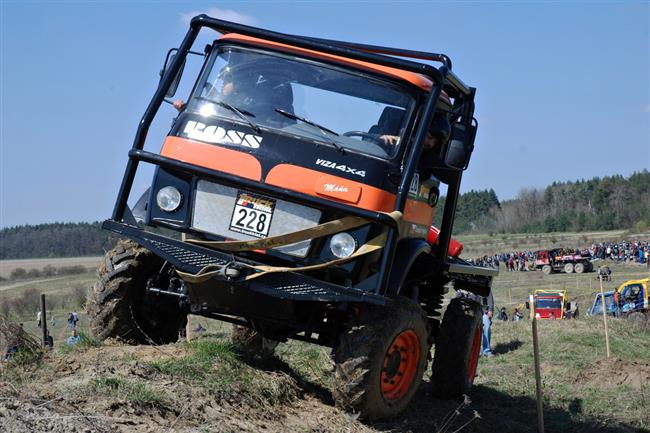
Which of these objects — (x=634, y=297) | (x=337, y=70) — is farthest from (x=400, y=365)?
(x=634, y=297)

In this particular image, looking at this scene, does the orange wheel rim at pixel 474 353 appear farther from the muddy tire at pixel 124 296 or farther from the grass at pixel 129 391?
the grass at pixel 129 391

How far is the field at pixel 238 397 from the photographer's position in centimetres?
551

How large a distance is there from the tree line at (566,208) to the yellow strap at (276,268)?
318ft

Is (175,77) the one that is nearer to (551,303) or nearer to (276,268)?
(276,268)

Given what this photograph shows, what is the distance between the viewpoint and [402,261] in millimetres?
7230

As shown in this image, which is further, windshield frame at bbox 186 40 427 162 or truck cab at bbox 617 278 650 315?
truck cab at bbox 617 278 650 315

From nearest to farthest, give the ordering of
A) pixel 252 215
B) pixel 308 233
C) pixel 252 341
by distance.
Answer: pixel 308 233 < pixel 252 215 < pixel 252 341

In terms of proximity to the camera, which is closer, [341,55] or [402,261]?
[402,261]

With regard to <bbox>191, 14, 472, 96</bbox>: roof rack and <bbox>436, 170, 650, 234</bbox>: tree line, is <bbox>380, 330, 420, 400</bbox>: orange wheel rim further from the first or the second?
<bbox>436, 170, 650, 234</bbox>: tree line

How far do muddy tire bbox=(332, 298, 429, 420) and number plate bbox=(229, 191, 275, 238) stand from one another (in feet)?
3.43

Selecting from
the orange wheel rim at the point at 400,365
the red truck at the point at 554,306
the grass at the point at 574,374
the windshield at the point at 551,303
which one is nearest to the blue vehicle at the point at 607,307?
the red truck at the point at 554,306

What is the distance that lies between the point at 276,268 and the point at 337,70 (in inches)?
75.8

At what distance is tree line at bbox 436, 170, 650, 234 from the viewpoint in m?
104

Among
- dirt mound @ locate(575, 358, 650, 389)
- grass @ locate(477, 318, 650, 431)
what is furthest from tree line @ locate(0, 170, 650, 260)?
dirt mound @ locate(575, 358, 650, 389)
